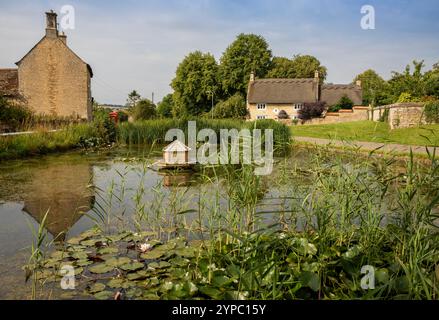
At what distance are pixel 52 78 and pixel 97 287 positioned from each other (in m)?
29.3

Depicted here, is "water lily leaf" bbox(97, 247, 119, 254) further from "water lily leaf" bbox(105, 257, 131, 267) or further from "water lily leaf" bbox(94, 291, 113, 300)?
"water lily leaf" bbox(94, 291, 113, 300)

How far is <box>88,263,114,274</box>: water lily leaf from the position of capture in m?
3.76

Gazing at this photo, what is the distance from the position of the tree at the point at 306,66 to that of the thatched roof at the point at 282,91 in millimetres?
8803

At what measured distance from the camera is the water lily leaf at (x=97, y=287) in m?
3.36

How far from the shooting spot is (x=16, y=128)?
59.2ft

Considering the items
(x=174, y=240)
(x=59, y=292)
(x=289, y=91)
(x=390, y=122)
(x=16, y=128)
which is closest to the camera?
(x=59, y=292)

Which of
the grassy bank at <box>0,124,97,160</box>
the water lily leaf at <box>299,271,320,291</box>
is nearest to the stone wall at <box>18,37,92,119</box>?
the grassy bank at <box>0,124,97,160</box>

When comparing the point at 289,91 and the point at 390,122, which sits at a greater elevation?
the point at 289,91

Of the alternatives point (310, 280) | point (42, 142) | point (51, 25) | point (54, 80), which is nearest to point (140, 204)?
point (310, 280)

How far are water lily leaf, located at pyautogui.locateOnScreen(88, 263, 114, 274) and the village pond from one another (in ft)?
1.55
